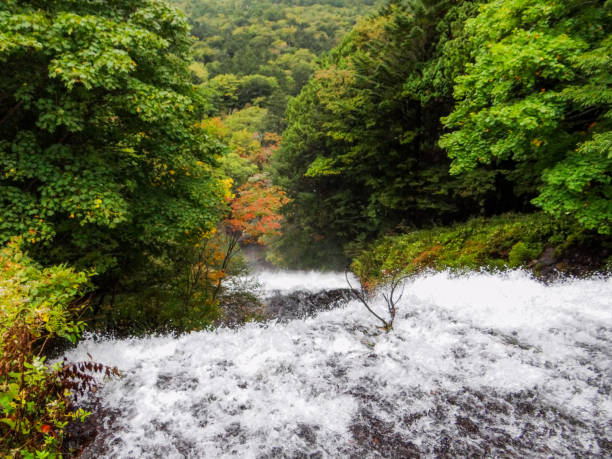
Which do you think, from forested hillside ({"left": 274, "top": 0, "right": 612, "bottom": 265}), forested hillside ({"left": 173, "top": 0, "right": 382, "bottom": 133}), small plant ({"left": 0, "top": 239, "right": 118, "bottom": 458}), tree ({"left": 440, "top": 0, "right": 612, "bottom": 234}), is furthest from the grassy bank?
forested hillside ({"left": 173, "top": 0, "right": 382, "bottom": 133})

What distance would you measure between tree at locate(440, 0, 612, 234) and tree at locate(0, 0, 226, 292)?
658cm

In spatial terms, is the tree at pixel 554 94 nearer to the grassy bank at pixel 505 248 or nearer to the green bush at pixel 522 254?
the grassy bank at pixel 505 248

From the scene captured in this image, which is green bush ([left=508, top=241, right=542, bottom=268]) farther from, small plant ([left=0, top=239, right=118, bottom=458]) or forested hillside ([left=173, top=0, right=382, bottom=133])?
forested hillside ([left=173, top=0, right=382, bottom=133])

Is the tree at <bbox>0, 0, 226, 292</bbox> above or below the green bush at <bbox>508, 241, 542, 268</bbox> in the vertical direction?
above

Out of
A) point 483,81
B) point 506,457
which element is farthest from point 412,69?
point 506,457

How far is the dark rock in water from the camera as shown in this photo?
11.9 m

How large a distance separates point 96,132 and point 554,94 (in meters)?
9.08

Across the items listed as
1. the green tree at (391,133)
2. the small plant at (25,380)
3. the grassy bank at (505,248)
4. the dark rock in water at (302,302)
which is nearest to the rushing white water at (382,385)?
the small plant at (25,380)

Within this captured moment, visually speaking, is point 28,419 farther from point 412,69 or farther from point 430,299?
point 412,69

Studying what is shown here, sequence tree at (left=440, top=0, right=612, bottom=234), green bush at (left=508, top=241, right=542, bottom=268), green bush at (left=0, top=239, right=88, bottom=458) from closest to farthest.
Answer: green bush at (left=0, top=239, right=88, bottom=458), tree at (left=440, top=0, right=612, bottom=234), green bush at (left=508, top=241, right=542, bottom=268)

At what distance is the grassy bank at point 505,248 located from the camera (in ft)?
22.8

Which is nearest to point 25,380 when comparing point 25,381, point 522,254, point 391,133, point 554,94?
point 25,381

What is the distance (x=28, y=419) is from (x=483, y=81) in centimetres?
940

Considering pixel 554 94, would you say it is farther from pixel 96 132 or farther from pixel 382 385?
pixel 96 132
